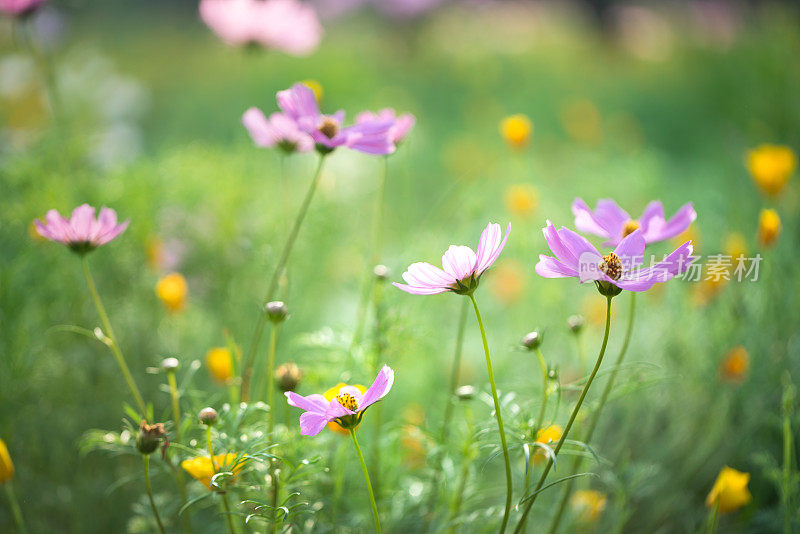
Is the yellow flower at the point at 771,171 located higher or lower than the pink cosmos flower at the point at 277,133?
higher

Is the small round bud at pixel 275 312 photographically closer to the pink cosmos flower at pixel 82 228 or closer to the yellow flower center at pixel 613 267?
the pink cosmos flower at pixel 82 228

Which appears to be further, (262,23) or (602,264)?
(262,23)

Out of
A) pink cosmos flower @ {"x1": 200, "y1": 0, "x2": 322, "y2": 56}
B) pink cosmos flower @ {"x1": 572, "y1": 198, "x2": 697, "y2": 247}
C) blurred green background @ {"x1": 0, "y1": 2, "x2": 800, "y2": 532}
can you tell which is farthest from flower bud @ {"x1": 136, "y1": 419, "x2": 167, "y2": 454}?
pink cosmos flower @ {"x1": 200, "y1": 0, "x2": 322, "y2": 56}

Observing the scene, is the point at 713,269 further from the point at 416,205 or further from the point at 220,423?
the point at 416,205

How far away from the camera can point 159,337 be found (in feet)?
3.39

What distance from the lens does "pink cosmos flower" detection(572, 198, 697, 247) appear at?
59cm

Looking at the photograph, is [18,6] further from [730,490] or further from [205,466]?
[730,490]

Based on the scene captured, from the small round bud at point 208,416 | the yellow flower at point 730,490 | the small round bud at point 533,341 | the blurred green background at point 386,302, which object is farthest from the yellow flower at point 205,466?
the yellow flower at point 730,490

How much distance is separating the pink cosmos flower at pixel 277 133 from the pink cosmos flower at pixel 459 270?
23 centimetres

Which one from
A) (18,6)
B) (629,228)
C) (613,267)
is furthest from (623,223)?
(18,6)

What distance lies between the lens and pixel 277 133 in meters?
0.68

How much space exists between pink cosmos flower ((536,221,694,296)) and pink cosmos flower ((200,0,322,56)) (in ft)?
2.06

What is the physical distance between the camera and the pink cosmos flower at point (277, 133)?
2.19 feet

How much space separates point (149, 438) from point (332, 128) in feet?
1.02
